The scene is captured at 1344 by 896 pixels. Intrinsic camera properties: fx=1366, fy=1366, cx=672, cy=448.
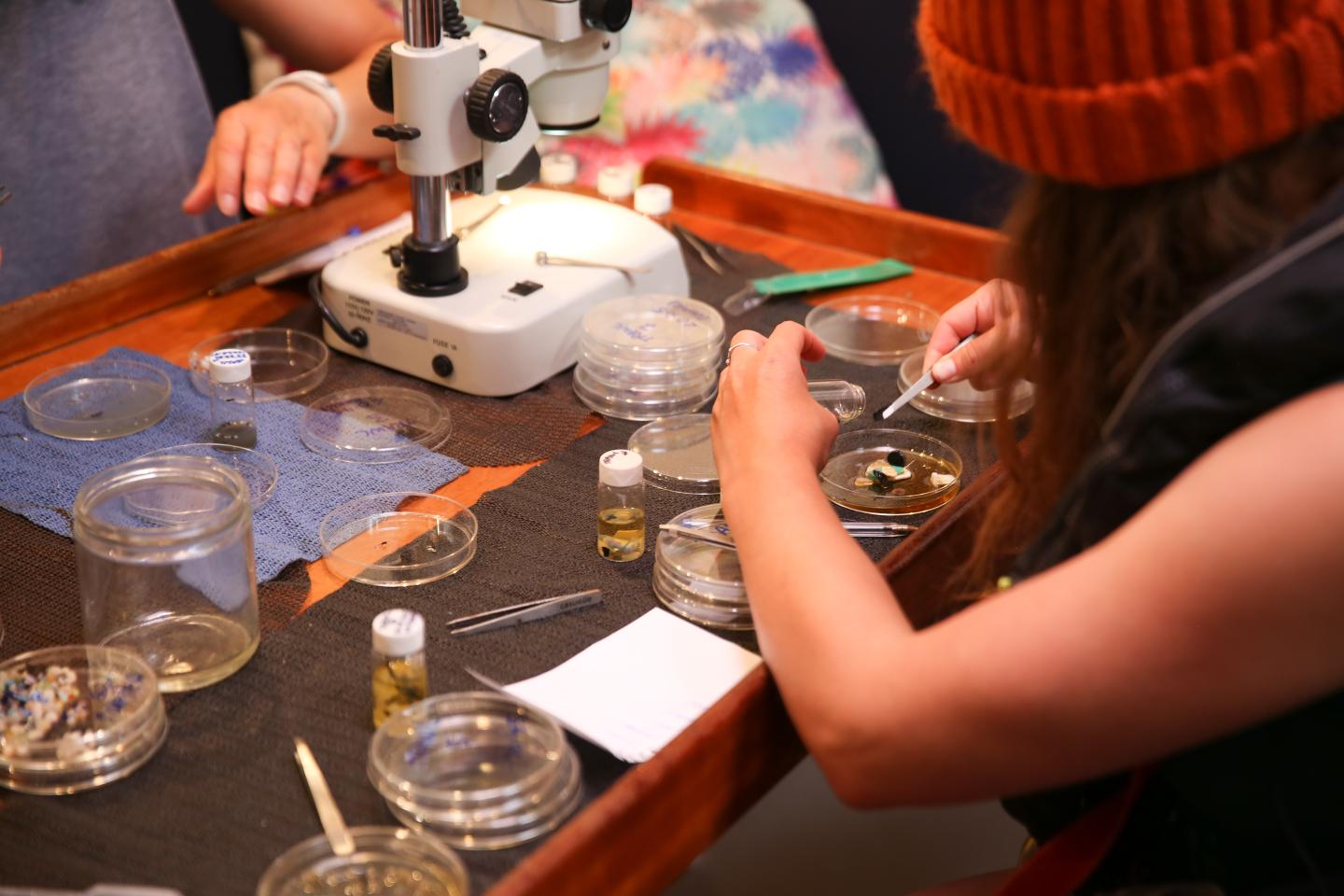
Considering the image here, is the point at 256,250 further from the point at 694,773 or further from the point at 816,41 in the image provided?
the point at 816,41

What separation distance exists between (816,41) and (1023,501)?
2.00 metres

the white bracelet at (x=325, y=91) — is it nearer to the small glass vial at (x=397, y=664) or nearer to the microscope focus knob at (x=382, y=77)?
the microscope focus knob at (x=382, y=77)

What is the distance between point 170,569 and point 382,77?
614mm

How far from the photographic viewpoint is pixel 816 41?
293 cm

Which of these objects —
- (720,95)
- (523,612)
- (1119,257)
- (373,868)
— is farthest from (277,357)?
(720,95)

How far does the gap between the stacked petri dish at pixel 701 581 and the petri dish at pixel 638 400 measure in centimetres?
26

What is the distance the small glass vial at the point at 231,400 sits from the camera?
1.38 m

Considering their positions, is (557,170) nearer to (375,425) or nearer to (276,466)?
(375,425)

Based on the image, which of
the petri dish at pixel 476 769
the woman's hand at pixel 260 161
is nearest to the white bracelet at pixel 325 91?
the woman's hand at pixel 260 161

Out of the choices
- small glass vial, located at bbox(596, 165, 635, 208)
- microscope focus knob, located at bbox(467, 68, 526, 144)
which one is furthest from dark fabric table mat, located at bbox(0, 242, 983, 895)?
small glass vial, located at bbox(596, 165, 635, 208)

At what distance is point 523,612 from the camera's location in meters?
1.13

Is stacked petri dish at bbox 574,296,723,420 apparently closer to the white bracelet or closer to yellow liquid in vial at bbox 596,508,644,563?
yellow liquid in vial at bbox 596,508,644,563

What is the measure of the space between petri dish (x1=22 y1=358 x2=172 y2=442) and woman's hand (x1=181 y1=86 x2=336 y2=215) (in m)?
0.26

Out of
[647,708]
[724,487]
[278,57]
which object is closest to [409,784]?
[647,708]
